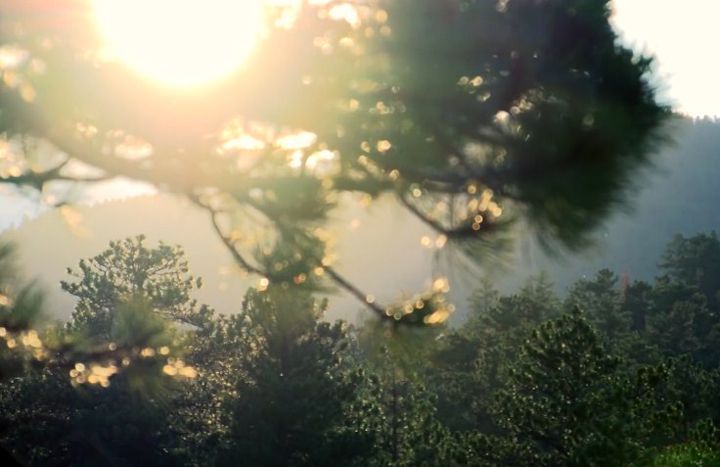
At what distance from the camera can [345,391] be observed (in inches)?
892

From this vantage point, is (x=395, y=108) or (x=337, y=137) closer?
(x=395, y=108)

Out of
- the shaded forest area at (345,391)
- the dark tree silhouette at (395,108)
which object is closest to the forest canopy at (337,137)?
the dark tree silhouette at (395,108)

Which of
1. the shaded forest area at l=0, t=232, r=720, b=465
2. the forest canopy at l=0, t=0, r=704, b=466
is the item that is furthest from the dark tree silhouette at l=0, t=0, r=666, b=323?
the shaded forest area at l=0, t=232, r=720, b=465

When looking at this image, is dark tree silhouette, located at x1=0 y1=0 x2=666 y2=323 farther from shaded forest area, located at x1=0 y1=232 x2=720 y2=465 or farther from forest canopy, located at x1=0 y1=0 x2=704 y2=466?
shaded forest area, located at x1=0 y1=232 x2=720 y2=465

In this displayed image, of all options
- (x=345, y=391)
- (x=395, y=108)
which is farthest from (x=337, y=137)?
(x=345, y=391)

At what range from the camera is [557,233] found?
144 inches

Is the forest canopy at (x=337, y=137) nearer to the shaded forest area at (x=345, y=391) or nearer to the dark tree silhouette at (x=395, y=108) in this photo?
the dark tree silhouette at (x=395, y=108)

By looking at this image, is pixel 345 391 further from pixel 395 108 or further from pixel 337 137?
pixel 395 108

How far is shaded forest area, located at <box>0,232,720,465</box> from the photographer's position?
1421 centimetres

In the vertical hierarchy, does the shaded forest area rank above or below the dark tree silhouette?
above

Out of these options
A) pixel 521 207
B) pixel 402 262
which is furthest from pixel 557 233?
pixel 402 262

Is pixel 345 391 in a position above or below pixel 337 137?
above

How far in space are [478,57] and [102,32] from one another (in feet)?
5.71

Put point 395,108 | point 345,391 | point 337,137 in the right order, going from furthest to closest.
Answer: point 345,391
point 337,137
point 395,108
